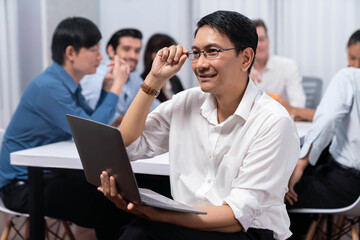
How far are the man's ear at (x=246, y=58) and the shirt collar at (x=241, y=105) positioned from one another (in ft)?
0.21

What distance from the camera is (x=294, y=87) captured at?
3.88 m

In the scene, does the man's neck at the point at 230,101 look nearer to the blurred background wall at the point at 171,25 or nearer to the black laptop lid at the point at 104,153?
the black laptop lid at the point at 104,153

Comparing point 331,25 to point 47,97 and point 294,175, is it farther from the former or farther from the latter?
point 47,97

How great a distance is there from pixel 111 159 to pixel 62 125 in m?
1.02

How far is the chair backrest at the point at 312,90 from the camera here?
4.10 metres

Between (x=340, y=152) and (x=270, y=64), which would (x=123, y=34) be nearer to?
(x=270, y=64)

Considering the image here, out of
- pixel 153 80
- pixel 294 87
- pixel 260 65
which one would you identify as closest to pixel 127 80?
pixel 260 65

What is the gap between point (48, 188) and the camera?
210cm

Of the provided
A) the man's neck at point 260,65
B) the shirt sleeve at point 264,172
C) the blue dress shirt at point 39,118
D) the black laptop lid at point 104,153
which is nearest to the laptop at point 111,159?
the black laptop lid at point 104,153

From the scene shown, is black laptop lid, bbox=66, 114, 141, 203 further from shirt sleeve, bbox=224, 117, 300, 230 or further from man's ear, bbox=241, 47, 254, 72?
man's ear, bbox=241, 47, 254, 72

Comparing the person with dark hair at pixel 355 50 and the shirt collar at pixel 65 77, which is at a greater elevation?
the person with dark hair at pixel 355 50

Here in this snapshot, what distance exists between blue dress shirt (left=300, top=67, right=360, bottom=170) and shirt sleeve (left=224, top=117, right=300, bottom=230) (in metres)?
0.70

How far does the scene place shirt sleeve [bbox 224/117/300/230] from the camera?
135 centimetres

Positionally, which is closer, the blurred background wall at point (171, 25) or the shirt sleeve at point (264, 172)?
the shirt sleeve at point (264, 172)
